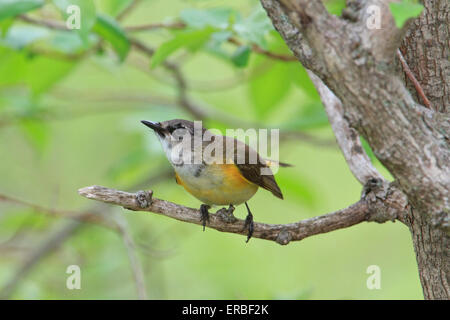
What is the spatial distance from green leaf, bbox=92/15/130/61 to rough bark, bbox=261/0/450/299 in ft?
5.29

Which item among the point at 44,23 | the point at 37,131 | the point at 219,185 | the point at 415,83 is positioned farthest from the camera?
the point at 37,131

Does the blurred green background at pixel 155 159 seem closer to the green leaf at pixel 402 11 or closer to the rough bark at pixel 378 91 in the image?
the rough bark at pixel 378 91

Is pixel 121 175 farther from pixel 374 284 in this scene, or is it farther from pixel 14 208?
pixel 374 284

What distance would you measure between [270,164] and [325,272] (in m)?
3.10

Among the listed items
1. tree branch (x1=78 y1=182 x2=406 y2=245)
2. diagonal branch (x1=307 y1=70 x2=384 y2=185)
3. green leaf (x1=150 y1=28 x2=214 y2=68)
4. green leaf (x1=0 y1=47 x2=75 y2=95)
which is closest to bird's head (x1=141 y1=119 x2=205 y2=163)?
green leaf (x1=150 y1=28 x2=214 y2=68)

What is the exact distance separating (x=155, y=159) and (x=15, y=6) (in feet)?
7.67

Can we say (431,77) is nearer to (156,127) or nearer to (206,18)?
(206,18)

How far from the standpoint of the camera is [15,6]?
10.1 feet

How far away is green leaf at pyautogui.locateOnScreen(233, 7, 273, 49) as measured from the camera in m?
3.03

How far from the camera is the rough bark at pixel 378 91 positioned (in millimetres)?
1815

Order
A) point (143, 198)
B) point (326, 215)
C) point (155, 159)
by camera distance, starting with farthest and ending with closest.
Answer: point (155, 159), point (326, 215), point (143, 198)

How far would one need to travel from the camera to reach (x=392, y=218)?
272 cm

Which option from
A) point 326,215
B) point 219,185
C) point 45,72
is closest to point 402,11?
point 326,215
